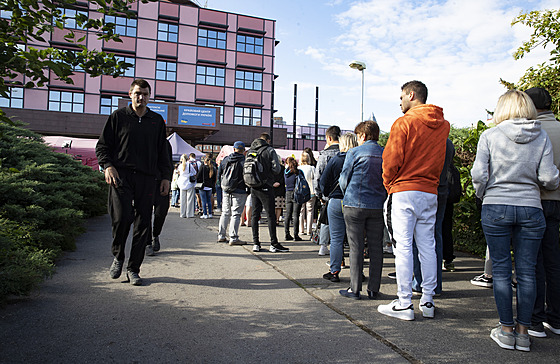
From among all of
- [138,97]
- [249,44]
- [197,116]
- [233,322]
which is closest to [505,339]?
[233,322]

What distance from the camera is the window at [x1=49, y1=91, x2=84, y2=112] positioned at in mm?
33344

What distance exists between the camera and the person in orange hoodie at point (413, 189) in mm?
3506

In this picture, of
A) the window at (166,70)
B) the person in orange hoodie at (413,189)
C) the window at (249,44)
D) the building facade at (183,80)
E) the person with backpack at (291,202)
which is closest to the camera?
the person in orange hoodie at (413,189)

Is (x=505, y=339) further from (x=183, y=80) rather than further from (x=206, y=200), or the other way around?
(x=183, y=80)

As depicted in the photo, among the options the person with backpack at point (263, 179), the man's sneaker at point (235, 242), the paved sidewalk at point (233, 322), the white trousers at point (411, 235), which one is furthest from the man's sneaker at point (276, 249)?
the white trousers at point (411, 235)

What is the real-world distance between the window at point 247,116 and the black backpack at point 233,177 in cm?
3196

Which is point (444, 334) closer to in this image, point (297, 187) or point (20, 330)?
point (20, 330)

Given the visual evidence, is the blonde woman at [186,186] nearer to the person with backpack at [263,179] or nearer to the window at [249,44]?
the person with backpack at [263,179]

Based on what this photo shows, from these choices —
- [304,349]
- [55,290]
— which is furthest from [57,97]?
[304,349]

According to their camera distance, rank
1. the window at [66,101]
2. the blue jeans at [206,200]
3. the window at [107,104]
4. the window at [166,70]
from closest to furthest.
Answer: the blue jeans at [206,200] → the window at [66,101] → the window at [107,104] → the window at [166,70]

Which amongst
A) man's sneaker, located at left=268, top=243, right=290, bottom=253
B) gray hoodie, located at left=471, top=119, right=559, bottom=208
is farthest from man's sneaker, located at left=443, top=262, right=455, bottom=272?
gray hoodie, located at left=471, top=119, right=559, bottom=208

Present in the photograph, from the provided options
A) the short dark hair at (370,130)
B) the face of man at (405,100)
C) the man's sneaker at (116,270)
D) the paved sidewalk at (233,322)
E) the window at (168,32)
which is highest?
the window at (168,32)

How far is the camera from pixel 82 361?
2.53 meters

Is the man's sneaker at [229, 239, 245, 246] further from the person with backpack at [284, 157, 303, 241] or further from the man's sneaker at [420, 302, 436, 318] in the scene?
the man's sneaker at [420, 302, 436, 318]
